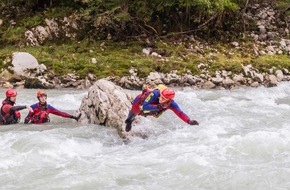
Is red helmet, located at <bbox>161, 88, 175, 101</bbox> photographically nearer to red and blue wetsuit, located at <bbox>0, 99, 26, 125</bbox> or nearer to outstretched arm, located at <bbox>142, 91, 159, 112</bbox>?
outstretched arm, located at <bbox>142, 91, 159, 112</bbox>

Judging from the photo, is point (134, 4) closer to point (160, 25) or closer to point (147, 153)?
point (160, 25)

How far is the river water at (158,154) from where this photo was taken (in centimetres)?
709

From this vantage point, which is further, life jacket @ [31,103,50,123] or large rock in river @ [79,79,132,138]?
life jacket @ [31,103,50,123]

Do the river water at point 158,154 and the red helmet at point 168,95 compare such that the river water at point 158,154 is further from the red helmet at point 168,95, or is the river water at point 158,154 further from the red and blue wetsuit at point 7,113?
the red helmet at point 168,95

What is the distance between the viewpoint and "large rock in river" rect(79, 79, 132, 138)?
1034 centimetres

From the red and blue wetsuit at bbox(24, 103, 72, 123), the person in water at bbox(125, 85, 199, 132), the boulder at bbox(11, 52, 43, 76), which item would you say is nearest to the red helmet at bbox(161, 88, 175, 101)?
the person in water at bbox(125, 85, 199, 132)

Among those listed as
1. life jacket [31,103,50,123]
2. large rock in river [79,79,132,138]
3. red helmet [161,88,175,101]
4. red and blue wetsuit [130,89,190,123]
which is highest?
red helmet [161,88,175,101]

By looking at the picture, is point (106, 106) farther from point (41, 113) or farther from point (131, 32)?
point (131, 32)

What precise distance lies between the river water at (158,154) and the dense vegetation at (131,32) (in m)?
5.16

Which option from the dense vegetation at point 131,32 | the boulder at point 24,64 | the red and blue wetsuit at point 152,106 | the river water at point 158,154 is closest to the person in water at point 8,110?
the river water at point 158,154

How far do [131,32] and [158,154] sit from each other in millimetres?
11606

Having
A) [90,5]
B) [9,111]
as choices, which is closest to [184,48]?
[90,5]

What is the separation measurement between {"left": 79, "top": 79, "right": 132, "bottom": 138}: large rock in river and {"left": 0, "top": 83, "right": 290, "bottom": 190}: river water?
0.80 ft

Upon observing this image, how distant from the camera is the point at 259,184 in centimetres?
697
